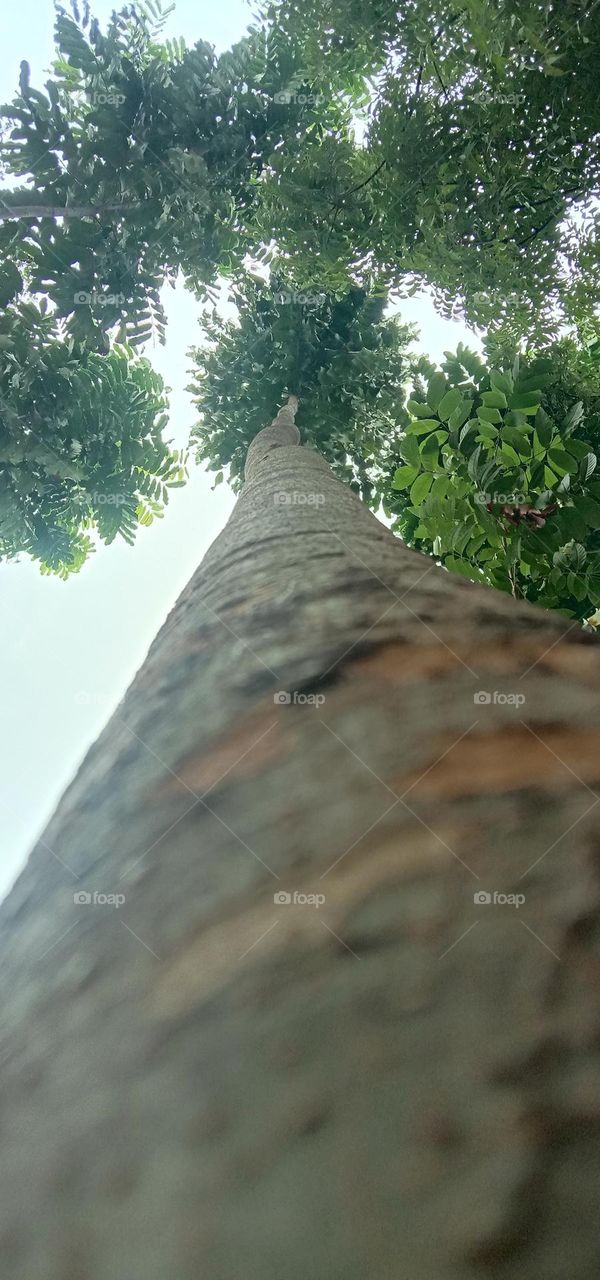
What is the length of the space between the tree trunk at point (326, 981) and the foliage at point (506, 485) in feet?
7.37

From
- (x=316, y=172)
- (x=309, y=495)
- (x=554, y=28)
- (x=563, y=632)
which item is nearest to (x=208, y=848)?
(x=563, y=632)

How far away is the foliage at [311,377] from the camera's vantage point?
6.68 m

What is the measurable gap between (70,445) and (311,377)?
7.05 ft

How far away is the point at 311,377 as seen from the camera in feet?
22.3

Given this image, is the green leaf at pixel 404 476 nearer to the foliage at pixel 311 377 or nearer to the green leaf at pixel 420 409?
the green leaf at pixel 420 409

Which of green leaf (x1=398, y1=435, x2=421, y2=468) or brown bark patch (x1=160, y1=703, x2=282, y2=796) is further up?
green leaf (x1=398, y1=435, x2=421, y2=468)

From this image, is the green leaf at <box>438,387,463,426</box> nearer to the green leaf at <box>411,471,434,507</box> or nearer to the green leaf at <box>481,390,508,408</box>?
the green leaf at <box>481,390,508,408</box>

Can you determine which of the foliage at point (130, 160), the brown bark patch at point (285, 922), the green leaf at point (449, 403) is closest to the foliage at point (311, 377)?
the foliage at point (130, 160)

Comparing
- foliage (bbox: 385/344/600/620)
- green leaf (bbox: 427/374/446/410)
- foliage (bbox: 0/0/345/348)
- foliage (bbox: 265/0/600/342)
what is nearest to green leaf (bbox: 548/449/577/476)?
foliage (bbox: 385/344/600/620)

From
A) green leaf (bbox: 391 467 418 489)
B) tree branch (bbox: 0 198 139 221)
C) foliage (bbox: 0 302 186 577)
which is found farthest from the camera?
foliage (bbox: 0 302 186 577)

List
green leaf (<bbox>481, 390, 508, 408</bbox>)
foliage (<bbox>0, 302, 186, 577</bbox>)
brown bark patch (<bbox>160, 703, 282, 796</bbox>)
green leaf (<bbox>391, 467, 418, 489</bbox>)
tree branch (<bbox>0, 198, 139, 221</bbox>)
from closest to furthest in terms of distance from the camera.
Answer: brown bark patch (<bbox>160, 703, 282, 796</bbox>) → green leaf (<bbox>481, 390, 508, 408</bbox>) → green leaf (<bbox>391, 467, 418, 489</bbox>) → tree branch (<bbox>0, 198, 139, 221</bbox>) → foliage (<bbox>0, 302, 186, 577</bbox>)

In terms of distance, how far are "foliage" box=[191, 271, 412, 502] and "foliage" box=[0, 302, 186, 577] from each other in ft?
1.98

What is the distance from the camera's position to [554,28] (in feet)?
11.8

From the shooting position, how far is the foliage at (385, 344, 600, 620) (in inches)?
114
